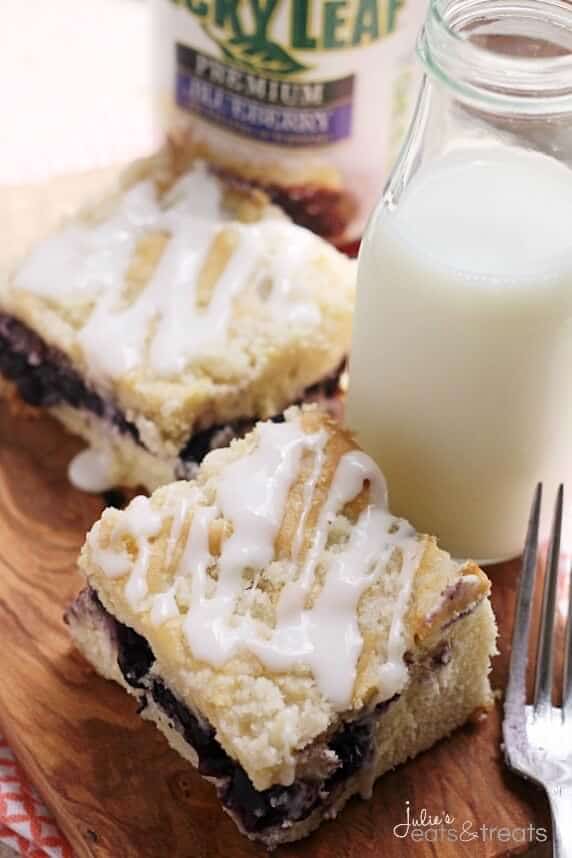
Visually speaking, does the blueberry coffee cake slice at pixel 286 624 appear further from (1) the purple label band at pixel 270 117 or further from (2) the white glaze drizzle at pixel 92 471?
(1) the purple label band at pixel 270 117

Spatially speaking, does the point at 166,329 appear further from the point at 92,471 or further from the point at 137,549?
the point at 137,549

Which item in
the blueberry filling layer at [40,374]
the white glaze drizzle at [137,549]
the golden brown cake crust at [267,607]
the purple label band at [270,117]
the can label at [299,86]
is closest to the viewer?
the golden brown cake crust at [267,607]

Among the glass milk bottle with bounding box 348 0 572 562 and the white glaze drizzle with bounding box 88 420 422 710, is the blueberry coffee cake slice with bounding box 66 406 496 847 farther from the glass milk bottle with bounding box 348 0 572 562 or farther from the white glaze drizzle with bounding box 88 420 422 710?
the glass milk bottle with bounding box 348 0 572 562

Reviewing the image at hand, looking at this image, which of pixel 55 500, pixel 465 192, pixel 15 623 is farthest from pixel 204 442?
pixel 465 192

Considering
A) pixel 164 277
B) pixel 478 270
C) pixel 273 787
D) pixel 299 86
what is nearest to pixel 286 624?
pixel 273 787

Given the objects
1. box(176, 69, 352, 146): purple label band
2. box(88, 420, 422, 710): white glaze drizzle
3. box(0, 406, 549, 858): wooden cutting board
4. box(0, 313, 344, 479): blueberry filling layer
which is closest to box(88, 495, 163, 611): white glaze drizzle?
box(88, 420, 422, 710): white glaze drizzle

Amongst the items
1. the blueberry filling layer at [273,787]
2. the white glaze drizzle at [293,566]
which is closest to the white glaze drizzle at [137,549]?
the white glaze drizzle at [293,566]
